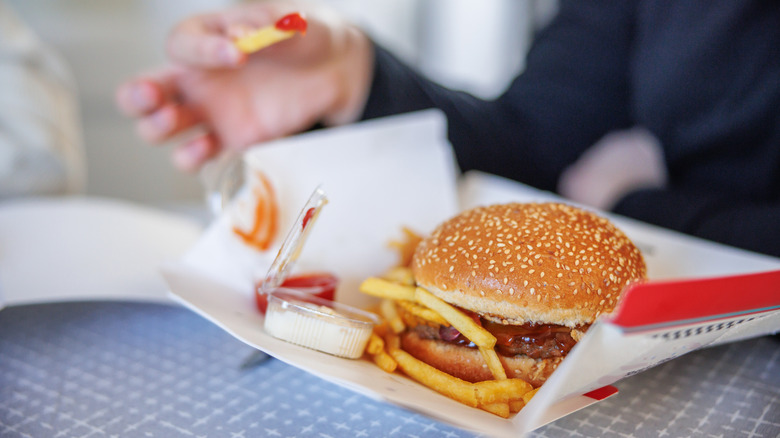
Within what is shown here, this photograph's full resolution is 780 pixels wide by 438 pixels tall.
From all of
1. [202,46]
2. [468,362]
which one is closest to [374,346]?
[468,362]

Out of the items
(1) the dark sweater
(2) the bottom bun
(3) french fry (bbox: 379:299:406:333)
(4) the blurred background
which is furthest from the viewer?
(4) the blurred background

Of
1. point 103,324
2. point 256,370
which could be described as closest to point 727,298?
point 256,370

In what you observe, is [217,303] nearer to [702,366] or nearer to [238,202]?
[238,202]

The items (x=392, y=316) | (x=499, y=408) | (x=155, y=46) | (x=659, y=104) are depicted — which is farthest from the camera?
(x=155, y=46)

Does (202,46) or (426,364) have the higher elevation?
(202,46)

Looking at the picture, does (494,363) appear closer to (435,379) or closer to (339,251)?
(435,379)

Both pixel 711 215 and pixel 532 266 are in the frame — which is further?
pixel 711 215

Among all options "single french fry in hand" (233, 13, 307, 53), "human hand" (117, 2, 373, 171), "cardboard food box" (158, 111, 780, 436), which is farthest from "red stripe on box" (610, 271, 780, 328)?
"human hand" (117, 2, 373, 171)

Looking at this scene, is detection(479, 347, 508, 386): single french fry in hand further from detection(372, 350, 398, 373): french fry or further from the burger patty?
detection(372, 350, 398, 373): french fry
